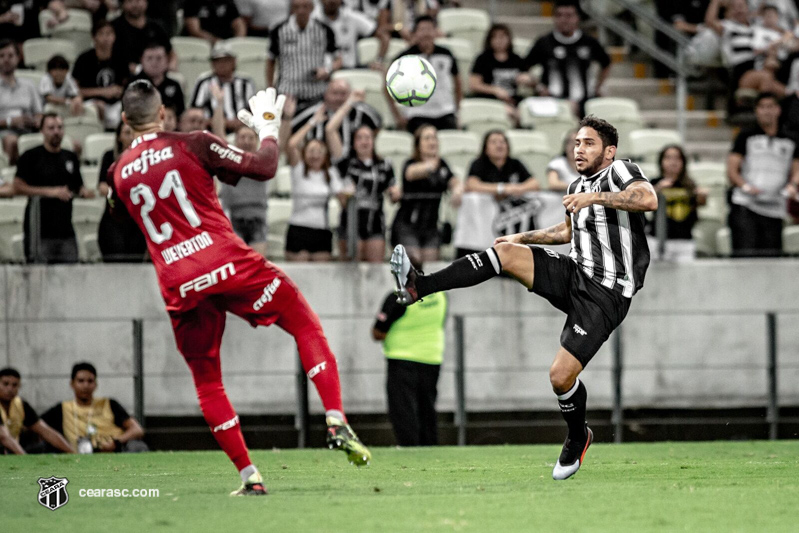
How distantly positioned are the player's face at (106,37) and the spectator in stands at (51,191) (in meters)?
2.02

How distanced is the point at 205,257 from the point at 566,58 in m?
9.55

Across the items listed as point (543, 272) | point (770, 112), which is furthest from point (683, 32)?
point (543, 272)

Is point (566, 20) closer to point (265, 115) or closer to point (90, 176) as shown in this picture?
point (90, 176)

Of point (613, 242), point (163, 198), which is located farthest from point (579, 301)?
point (163, 198)

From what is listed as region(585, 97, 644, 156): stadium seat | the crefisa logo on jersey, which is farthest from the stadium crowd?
the crefisa logo on jersey

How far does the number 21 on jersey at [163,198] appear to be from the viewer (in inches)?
256

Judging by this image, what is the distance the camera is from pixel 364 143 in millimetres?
12648

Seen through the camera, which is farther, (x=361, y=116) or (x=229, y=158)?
(x=361, y=116)

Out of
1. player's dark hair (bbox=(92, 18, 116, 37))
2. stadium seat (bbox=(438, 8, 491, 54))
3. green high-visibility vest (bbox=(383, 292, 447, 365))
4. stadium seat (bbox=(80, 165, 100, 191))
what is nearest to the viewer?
green high-visibility vest (bbox=(383, 292, 447, 365))

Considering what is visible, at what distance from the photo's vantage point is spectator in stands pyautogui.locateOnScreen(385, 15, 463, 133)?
46.1ft

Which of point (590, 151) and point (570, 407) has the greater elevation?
point (590, 151)

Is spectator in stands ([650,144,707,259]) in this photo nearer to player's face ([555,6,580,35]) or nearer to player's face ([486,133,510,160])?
player's face ([486,133,510,160])

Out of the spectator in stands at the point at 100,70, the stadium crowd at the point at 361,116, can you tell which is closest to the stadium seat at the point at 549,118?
the stadium crowd at the point at 361,116

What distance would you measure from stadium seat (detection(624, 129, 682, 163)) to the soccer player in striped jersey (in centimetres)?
718
